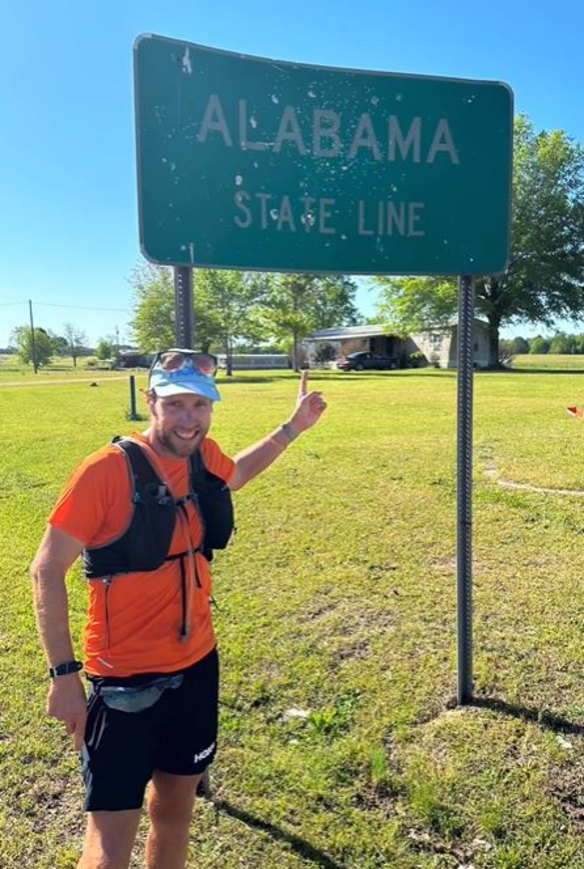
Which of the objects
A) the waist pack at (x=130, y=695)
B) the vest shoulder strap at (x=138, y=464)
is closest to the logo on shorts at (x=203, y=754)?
the waist pack at (x=130, y=695)

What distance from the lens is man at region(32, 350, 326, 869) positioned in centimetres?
169

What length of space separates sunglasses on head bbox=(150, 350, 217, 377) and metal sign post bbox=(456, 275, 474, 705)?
4.53ft

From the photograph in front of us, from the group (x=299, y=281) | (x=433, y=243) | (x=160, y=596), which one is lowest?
(x=160, y=596)

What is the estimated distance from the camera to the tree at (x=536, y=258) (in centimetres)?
3978

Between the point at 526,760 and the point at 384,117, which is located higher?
the point at 384,117

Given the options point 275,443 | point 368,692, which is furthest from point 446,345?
point 275,443

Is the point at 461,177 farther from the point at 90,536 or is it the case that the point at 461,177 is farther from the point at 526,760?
the point at 526,760

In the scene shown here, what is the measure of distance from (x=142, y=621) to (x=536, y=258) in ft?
141

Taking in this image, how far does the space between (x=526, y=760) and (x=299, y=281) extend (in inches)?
1581

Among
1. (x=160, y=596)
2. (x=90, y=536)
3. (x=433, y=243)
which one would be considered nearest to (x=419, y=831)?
(x=160, y=596)

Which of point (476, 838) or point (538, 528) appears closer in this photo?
point (476, 838)

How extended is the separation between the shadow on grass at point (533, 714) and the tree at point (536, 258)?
3760cm

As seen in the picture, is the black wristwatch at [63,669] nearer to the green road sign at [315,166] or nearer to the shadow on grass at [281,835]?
the shadow on grass at [281,835]

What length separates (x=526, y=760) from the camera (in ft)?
8.84
